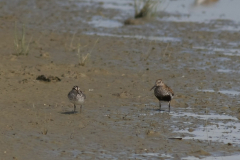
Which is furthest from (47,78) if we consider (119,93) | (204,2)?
(204,2)

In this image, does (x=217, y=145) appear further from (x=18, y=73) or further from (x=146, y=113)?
(x=18, y=73)

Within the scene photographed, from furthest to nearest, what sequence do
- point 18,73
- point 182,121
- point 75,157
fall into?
1. point 18,73
2. point 182,121
3. point 75,157

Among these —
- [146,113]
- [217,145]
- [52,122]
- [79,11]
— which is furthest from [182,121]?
[79,11]

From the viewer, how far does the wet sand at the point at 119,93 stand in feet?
28.7

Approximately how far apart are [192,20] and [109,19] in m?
3.46

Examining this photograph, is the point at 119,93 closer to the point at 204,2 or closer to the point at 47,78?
the point at 47,78

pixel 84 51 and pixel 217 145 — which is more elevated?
pixel 84 51

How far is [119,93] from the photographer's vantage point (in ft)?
40.5

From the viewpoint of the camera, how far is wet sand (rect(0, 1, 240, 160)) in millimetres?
8734

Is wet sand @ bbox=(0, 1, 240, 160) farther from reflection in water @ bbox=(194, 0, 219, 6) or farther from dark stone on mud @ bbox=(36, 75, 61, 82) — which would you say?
reflection in water @ bbox=(194, 0, 219, 6)

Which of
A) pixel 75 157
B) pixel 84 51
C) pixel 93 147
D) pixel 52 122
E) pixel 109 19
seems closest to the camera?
pixel 75 157

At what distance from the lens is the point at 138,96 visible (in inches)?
488

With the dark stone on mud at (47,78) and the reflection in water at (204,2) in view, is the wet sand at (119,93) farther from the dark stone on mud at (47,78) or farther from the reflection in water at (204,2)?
the reflection in water at (204,2)

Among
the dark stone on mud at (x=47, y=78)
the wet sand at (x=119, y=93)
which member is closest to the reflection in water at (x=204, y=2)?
the wet sand at (x=119, y=93)
